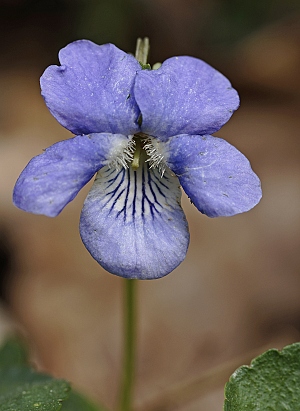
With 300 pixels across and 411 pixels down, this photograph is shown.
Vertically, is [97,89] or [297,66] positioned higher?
[97,89]

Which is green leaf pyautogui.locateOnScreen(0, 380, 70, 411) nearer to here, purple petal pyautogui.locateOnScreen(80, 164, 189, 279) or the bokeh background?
purple petal pyautogui.locateOnScreen(80, 164, 189, 279)

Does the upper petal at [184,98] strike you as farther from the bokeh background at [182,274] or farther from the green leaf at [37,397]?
the bokeh background at [182,274]

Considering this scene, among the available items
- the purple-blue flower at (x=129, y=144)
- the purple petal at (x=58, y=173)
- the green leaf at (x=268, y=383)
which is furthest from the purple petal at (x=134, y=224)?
the green leaf at (x=268, y=383)

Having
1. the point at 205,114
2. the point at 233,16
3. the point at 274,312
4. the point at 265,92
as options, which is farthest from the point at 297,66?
the point at 205,114

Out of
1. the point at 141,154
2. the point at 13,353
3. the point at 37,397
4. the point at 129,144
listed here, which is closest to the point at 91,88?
the point at 129,144

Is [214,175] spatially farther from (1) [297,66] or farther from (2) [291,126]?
(1) [297,66]

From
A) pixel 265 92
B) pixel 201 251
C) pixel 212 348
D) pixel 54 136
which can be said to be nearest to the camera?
pixel 212 348


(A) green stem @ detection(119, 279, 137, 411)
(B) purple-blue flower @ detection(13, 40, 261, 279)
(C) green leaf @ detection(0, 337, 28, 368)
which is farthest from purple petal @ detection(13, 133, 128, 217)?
(C) green leaf @ detection(0, 337, 28, 368)
